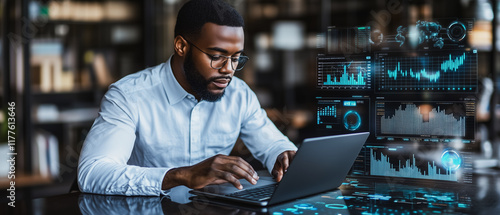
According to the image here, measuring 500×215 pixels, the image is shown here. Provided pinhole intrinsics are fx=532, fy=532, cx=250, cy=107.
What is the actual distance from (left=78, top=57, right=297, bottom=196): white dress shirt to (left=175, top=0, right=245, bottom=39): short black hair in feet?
0.56

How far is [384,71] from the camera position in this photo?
69.3 inches

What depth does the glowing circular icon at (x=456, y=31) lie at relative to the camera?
1.69m

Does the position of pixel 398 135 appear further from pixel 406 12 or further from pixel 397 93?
pixel 406 12

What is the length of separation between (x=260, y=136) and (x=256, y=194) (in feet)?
2.54

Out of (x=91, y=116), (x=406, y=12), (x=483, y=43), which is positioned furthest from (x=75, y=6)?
(x=483, y=43)

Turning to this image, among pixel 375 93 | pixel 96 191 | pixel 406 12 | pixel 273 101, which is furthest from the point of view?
pixel 273 101

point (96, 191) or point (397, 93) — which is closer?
point (96, 191)

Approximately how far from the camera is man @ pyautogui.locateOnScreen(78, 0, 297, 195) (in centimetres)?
179

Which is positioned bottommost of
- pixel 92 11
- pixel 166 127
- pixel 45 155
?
pixel 45 155

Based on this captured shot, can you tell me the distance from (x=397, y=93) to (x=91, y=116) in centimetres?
257

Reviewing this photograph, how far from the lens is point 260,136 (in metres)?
2.14

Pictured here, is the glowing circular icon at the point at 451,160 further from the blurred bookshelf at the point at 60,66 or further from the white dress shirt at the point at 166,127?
the blurred bookshelf at the point at 60,66
